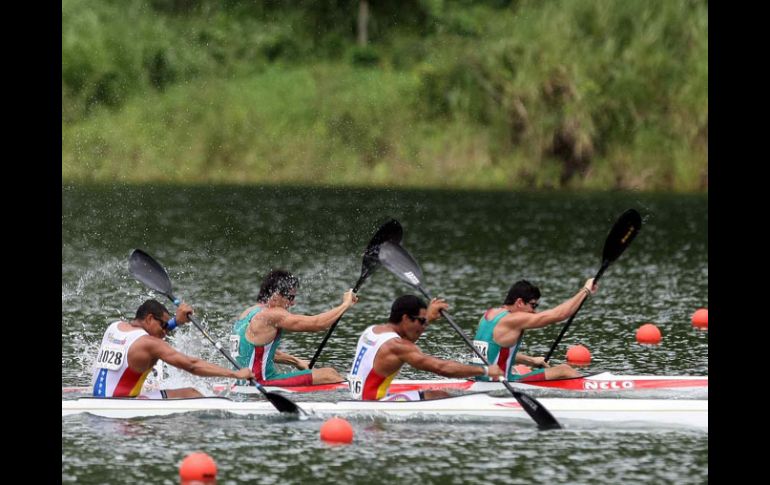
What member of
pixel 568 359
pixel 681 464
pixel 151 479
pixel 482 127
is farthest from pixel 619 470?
pixel 482 127

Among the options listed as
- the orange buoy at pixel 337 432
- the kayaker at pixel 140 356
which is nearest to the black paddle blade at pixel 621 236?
the kayaker at pixel 140 356

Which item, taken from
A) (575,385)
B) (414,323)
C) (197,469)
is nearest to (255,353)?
(414,323)

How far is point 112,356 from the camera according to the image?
56.3ft

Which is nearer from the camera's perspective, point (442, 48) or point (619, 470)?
point (619, 470)

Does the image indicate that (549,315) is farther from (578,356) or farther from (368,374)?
(578,356)

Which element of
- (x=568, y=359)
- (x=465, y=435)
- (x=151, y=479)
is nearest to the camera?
(x=151, y=479)

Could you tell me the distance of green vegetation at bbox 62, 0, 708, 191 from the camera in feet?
170

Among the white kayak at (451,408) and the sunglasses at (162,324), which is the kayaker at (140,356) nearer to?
the sunglasses at (162,324)

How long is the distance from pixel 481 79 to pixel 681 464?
3936 centimetres

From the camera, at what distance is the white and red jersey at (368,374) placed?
1728cm

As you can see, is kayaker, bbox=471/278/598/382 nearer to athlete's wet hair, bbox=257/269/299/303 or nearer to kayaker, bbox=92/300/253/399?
athlete's wet hair, bbox=257/269/299/303

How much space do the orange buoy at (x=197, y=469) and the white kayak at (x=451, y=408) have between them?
2.85m

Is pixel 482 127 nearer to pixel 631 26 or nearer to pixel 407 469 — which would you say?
pixel 631 26

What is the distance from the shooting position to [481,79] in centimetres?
5362
